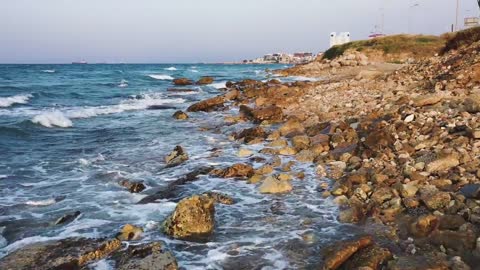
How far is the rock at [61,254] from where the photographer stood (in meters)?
5.70

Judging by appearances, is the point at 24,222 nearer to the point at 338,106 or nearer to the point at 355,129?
the point at 355,129

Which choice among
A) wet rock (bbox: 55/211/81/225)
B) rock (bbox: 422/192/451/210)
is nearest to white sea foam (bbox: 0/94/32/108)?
wet rock (bbox: 55/211/81/225)

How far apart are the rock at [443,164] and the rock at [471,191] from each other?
91 centimetres

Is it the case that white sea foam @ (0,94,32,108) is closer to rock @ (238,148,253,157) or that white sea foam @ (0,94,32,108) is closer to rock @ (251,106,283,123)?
rock @ (251,106,283,123)

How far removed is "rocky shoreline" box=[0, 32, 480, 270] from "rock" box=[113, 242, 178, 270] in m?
0.02

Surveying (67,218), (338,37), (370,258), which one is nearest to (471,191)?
(370,258)

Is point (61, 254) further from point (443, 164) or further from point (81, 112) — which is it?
point (81, 112)

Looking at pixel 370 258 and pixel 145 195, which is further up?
pixel 370 258

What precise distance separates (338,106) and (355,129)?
410 cm

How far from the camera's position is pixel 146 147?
13.6 m

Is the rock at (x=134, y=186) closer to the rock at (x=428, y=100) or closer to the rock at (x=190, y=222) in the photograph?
the rock at (x=190, y=222)

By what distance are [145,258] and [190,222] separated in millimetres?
1125

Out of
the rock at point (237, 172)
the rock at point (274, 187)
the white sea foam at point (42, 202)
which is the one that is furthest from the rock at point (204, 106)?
the white sea foam at point (42, 202)

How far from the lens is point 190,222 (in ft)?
21.8
